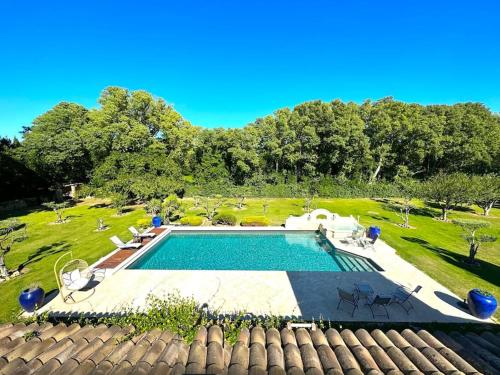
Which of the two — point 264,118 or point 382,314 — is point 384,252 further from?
point 264,118

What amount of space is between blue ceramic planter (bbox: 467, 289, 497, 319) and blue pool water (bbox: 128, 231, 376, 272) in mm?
4370

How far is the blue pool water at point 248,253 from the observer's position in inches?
523

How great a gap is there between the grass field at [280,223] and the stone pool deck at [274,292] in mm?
1522

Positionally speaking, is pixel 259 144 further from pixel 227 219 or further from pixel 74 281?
pixel 74 281

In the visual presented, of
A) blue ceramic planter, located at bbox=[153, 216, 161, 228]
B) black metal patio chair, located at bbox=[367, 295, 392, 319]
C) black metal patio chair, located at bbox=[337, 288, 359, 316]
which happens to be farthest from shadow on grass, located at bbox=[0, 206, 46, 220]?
black metal patio chair, located at bbox=[367, 295, 392, 319]

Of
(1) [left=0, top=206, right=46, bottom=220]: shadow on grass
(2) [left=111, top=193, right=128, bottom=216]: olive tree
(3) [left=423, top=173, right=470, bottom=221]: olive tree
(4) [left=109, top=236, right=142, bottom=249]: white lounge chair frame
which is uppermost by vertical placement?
(3) [left=423, top=173, right=470, bottom=221]: olive tree

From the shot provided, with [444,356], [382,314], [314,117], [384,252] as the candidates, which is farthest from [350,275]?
[314,117]

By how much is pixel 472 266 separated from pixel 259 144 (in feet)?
106

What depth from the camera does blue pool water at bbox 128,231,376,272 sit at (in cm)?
1329

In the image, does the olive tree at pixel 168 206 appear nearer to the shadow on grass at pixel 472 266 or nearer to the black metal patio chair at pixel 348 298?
the black metal patio chair at pixel 348 298

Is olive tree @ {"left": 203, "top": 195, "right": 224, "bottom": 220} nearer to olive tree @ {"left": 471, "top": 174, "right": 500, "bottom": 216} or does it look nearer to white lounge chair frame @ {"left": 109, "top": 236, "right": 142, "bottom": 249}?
white lounge chair frame @ {"left": 109, "top": 236, "right": 142, "bottom": 249}

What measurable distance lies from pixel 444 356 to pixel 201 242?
1514 cm

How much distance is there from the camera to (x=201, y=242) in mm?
17484

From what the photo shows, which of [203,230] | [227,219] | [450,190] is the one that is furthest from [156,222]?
[450,190]
